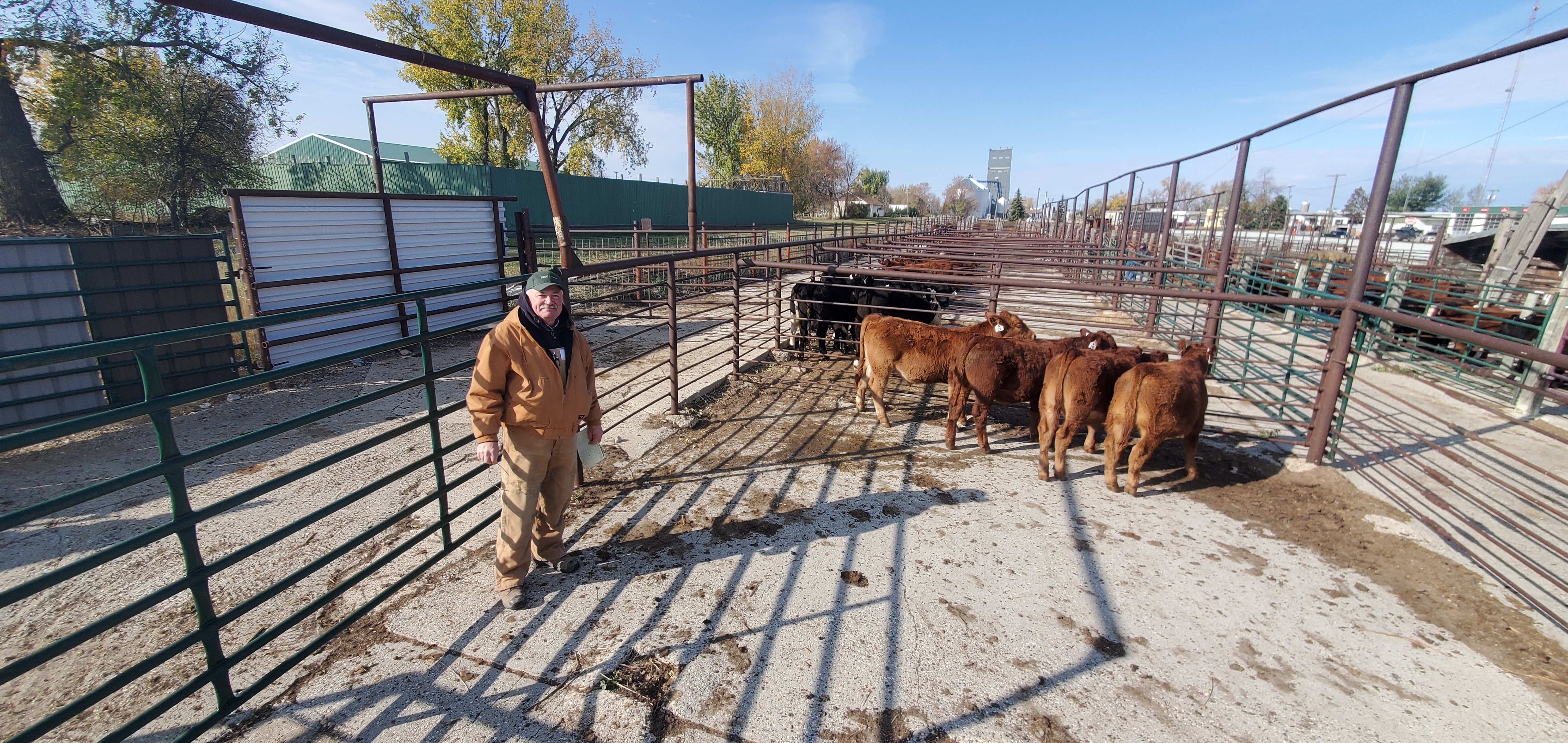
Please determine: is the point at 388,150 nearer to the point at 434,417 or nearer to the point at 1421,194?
the point at 434,417

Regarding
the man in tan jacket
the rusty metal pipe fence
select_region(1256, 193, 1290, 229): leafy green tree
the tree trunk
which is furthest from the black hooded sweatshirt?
select_region(1256, 193, 1290, 229): leafy green tree

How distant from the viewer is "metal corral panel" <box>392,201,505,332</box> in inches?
350

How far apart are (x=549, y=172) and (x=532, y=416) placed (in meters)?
1.48

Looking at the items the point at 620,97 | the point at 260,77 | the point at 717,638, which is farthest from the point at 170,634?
the point at 620,97

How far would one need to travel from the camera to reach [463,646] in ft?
9.16

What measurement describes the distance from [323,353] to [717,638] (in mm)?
7930

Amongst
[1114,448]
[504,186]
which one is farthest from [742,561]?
[504,186]

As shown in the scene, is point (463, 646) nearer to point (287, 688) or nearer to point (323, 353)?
point (287, 688)

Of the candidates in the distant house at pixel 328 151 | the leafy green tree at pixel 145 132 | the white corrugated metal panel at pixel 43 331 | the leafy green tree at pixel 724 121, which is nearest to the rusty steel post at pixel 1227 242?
the white corrugated metal panel at pixel 43 331

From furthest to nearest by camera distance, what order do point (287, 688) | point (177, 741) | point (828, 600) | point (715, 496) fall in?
point (715, 496), point (828, 600), point (287, 688), point (177, 741)

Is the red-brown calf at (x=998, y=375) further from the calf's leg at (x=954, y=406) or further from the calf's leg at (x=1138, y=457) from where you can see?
the calf's leg at (x=1138, y=457)

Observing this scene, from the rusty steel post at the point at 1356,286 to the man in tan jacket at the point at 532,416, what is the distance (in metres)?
5.02

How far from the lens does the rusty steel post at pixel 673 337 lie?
17.4 ft

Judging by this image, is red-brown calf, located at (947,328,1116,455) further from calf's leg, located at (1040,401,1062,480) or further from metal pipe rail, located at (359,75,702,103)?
metal pipe rail, located at (359,75,702,103)
